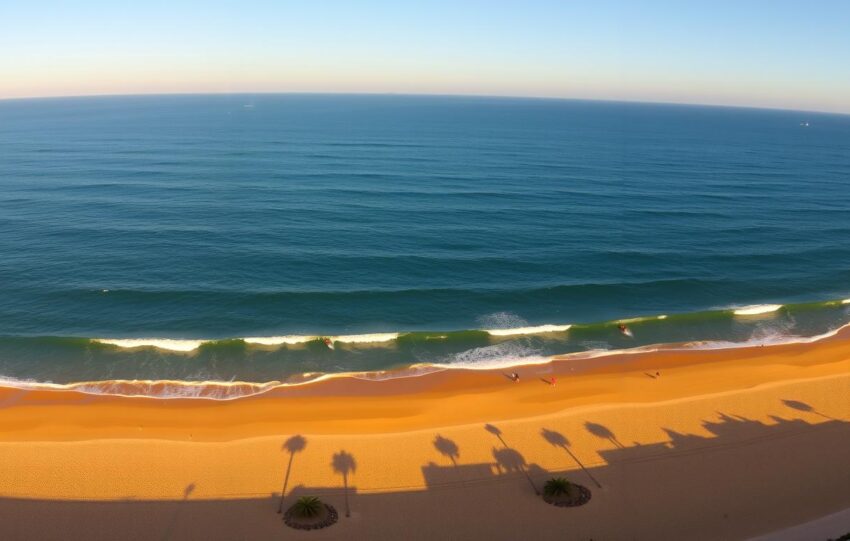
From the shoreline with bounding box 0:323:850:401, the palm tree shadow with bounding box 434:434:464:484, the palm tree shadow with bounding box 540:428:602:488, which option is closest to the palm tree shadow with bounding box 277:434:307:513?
the shoreline with bounding box 0:323:850:401

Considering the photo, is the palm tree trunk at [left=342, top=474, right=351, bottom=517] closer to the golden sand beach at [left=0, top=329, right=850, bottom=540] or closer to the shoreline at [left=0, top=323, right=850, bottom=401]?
the golden sand beach at [left=0, top=329, right=850, bottom=540]

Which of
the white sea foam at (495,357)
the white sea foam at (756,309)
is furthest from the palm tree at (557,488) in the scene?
the white sea foam at (756,309)

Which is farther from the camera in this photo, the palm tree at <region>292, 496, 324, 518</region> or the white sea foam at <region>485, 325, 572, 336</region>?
the white sea foam at <region>485, 325, 572, 336</region>

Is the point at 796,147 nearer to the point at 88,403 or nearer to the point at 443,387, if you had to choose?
the point at 443,387

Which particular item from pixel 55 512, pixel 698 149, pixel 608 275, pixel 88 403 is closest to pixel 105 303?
pixel 88 403

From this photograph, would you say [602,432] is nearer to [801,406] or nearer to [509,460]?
[509,460]

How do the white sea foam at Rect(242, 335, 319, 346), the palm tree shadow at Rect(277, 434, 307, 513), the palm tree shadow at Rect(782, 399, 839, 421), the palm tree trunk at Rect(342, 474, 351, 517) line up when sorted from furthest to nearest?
the white sea foam at Rect(242, 335, 319, 346) → the palm tree shadow at Rect(782, 399, 839, 421) → the palm tree shadow at Rect(277, 434, 307, 513) → the palm tree trunk at Rect(342, 474, 351, 517)

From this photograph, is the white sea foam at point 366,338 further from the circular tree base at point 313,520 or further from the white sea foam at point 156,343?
the circular tree base at point 313,520
